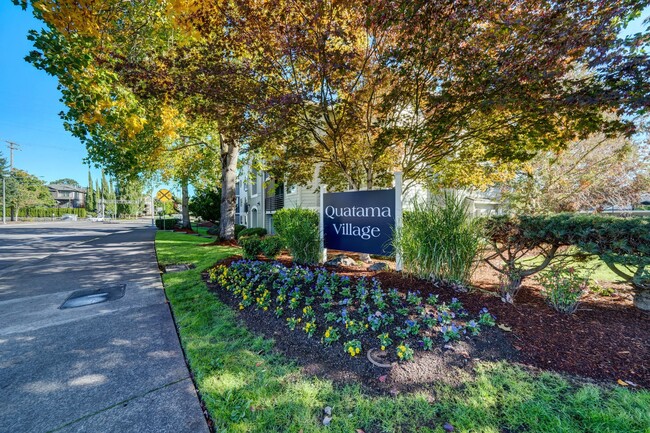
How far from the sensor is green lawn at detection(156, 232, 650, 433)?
1.87 meters

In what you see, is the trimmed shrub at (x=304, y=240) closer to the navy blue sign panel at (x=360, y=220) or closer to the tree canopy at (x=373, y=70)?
the navy blue sign panel at (x=360, y=220)

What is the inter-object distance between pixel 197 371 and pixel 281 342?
849mm

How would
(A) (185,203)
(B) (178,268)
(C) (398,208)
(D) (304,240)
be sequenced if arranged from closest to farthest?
(C) (398,208)
(D) (304,240)
(B) (178,268)
(A) (185,203)

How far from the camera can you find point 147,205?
101375 mm

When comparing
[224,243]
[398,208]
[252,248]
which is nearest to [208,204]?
[224,243]

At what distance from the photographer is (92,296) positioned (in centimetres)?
504

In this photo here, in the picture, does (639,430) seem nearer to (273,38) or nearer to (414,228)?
(414,228)

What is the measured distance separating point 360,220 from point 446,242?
179cm

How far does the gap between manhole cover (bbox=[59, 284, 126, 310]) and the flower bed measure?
2416mm

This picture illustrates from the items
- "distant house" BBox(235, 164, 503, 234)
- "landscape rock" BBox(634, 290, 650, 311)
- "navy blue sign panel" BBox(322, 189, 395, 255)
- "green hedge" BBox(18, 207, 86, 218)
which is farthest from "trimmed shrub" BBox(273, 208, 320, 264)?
"green hedge" BBox(18, 207, 86, 218)

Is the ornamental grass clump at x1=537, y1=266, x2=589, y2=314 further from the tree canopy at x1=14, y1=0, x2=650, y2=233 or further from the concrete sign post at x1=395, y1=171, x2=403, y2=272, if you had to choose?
the tree canopy at x1=14, y1=0, x2=650, y2=233

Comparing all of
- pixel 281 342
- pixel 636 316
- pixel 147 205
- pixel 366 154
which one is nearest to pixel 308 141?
pixel 366 154

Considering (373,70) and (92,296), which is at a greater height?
(373,70)

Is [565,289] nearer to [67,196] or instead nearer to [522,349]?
[522,349]
